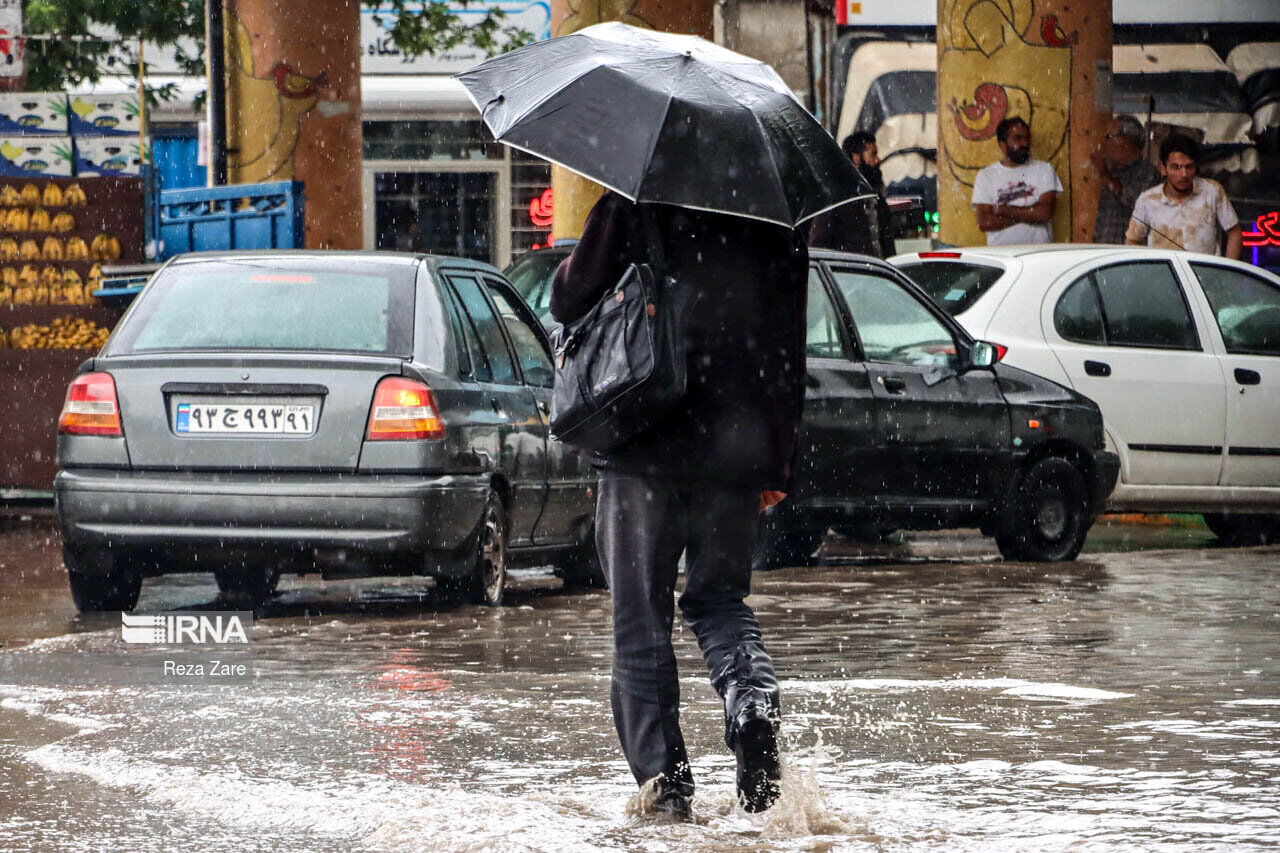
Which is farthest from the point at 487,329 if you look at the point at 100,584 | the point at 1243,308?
the point at 1243,308

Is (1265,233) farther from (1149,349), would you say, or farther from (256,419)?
(256,419)

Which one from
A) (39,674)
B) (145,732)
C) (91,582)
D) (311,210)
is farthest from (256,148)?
(145,732)

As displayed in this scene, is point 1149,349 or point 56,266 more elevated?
point 56,266

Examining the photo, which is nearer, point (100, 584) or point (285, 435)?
point (285, 435)

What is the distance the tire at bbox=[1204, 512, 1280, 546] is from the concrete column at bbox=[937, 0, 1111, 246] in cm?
383

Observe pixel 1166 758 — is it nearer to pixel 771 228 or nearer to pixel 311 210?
pixel 771 228

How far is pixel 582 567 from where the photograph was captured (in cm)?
1141

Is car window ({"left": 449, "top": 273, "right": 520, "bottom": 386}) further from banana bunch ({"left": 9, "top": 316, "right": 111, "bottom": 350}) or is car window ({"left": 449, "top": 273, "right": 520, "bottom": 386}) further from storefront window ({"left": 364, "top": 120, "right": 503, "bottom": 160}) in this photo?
storefront window ({"left": 364, "top": 120, "right": 503, "bottom": 160})

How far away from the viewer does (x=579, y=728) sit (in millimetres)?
6695

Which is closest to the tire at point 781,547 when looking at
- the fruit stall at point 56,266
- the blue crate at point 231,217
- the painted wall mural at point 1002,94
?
the blue crate at point 231,217

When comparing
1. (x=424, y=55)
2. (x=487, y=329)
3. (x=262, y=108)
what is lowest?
(x=487, y=329)

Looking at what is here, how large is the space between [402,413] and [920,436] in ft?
10.9

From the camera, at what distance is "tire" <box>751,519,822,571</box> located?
1150cm

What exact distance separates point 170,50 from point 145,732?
23119 mm
